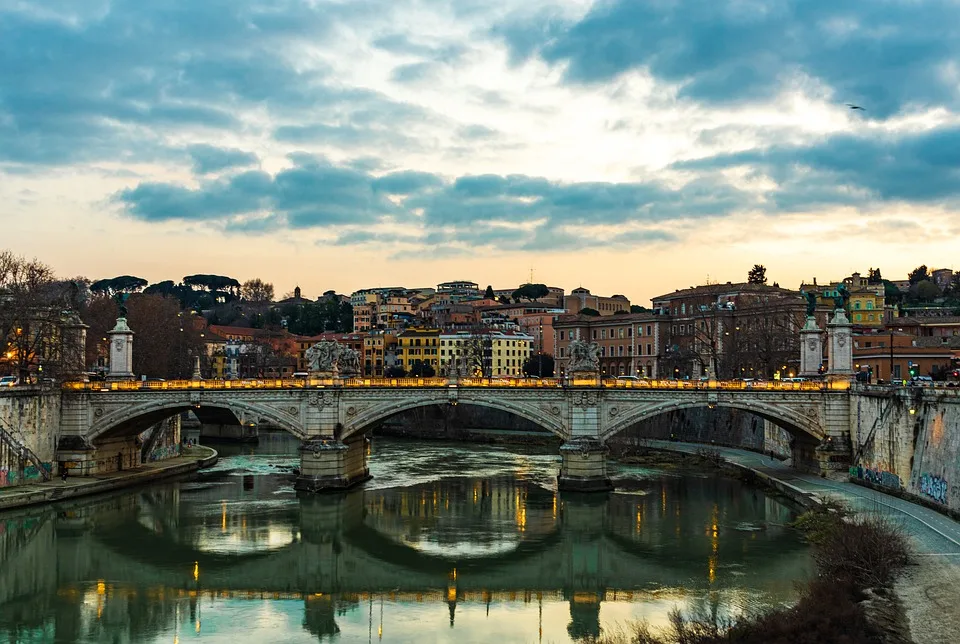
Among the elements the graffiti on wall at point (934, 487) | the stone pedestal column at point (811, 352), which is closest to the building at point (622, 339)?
the stone pedestal column at point (811, 352)

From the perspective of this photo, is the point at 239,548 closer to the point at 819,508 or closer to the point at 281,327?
the point at 819,508

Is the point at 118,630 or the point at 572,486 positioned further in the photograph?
the point at 572,486

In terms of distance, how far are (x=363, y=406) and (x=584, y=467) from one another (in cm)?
1038

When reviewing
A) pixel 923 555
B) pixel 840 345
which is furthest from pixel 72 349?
pixel 923 555

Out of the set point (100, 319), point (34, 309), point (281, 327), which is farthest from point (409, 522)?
point (281, 327)

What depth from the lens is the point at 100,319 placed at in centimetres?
7262

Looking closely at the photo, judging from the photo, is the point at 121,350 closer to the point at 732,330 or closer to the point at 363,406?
the point at 363,406

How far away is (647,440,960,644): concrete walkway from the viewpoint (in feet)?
61.9

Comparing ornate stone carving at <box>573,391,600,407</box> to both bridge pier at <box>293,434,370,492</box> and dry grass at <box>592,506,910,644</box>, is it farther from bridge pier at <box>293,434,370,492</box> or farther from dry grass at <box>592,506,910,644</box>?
dry grass at <box>592,506,910,644</box>

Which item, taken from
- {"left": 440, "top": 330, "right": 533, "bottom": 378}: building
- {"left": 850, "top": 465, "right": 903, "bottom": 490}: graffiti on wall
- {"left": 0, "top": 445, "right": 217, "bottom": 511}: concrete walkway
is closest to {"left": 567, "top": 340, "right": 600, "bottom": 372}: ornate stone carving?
{"left": 850, "top": 465, "right": 903, "bottom": 490}: graffiti on wall

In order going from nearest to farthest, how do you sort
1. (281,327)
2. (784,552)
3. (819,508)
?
(784,552) → (819,508) → (281,327)

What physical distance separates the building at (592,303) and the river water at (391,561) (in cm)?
7183

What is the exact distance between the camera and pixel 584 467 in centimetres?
4184

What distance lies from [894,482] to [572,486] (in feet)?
43.9
